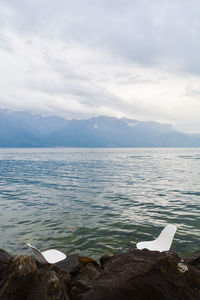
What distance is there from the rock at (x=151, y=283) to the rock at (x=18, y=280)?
1.51 meters

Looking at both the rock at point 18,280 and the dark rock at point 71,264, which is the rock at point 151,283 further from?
the dark rock at point 71,264

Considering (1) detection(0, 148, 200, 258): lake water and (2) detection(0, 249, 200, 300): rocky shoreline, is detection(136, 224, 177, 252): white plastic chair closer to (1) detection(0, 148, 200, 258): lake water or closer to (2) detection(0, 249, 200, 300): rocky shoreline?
(1) detection(0, 148, 200, 258): lake water

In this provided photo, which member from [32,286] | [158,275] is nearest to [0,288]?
[32,286]

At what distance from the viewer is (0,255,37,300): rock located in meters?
5.91

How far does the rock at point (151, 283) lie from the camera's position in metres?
5.08

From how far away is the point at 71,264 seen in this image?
9.15 metres

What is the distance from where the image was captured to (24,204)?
25.9 m

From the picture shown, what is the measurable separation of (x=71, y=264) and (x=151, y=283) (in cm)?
479

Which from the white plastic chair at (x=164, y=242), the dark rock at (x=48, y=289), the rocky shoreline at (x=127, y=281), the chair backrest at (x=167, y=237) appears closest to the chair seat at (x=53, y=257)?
the white plastic chair at (x=164, y=242)

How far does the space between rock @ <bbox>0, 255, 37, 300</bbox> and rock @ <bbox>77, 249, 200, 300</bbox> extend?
151cm

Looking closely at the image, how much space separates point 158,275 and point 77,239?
10482 millimetres

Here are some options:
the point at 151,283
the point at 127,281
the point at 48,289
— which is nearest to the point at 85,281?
the point at 48,289

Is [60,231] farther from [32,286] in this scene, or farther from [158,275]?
[158,275]

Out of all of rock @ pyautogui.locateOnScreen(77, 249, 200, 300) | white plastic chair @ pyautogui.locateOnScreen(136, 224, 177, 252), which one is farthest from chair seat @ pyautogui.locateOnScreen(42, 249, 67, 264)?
rock @ pyautogui.locateOnScreen(77, 249, 200, 300)
